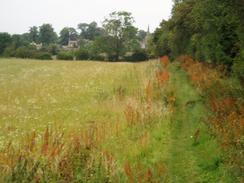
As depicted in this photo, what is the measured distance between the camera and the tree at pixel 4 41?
107512mm

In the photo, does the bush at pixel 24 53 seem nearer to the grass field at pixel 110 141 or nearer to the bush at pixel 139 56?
the bush at pixel 139 56

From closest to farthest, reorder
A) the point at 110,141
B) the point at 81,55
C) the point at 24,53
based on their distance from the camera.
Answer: the point at 110,141 < the point at 24,53 < the point at 81,55

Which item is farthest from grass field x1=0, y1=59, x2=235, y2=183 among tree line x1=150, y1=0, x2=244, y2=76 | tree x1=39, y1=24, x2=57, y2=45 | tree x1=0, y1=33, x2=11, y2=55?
tree x1=39, y1=24, x2=57, y2=45

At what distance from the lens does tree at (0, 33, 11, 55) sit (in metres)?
108

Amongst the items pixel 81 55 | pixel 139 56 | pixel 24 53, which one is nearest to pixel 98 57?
pixel 81 55

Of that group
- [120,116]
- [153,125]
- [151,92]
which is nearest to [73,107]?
[151,92]

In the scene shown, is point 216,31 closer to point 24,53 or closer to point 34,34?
point 24,53

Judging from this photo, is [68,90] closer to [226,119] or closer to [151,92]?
[151,92]

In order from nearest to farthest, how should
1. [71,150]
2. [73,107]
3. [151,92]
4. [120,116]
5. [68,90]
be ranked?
→ 1. [71,150]
2. [120,116]
3. [151,92]
4. [73,107]
5. [68,90]

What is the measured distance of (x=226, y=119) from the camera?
450 inches

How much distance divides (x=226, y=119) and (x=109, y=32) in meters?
90.9

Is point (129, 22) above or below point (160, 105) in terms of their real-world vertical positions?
above

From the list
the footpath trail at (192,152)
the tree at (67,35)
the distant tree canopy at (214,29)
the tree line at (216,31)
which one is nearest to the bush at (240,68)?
the tree line at (216,31)

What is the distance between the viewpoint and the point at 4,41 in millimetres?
108688
